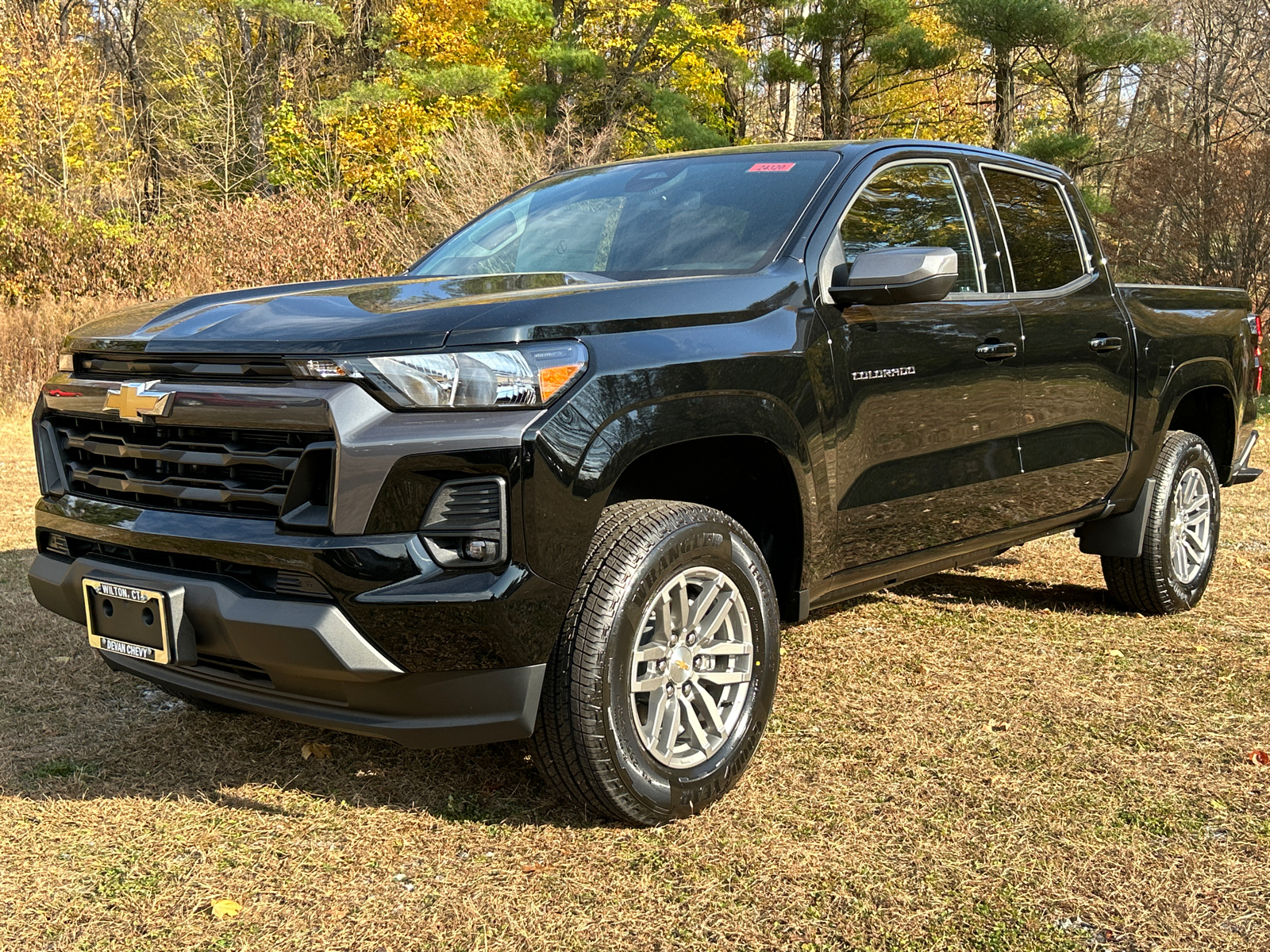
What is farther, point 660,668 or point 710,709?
point 710,709

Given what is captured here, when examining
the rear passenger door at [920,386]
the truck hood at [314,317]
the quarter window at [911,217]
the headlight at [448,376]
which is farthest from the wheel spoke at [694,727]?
the quarter window at [911,217]

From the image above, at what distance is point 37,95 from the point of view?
26.8 m

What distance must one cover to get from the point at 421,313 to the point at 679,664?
114 cm

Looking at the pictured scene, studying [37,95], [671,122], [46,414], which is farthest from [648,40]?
[46,414]

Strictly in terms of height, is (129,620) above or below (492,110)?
below

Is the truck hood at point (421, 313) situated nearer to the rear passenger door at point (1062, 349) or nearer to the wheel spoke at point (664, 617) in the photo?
the wheel spoke at point (664, 617)

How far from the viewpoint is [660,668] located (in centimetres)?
311

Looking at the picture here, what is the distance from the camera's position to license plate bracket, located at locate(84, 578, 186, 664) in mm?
2750

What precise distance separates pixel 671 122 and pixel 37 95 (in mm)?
14464

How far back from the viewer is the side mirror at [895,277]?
3.40 metres

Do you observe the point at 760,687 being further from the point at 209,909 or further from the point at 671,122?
the point at 671,122

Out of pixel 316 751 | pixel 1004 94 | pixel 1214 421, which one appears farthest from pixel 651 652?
pixel 1004 94

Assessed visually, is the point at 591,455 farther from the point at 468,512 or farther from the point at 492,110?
the point at 492,110

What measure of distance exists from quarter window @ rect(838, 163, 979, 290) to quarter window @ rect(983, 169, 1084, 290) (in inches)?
11.4
